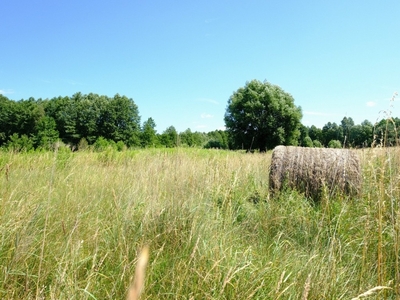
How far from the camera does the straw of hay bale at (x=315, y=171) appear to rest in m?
4.55

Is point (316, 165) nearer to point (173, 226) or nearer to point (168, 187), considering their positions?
point (168, 187)

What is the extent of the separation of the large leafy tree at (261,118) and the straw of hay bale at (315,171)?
24434mm

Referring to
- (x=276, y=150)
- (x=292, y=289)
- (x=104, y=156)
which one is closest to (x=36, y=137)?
(x=104, y=156)

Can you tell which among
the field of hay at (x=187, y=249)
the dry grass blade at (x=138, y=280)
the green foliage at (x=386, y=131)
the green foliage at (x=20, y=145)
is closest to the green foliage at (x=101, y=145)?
the green foliage at (x=20, y=145)

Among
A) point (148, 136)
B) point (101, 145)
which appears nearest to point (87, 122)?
point (148, 136)

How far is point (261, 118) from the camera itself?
2998 cm

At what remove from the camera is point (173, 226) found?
240cm

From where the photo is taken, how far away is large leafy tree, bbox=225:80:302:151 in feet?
98.0

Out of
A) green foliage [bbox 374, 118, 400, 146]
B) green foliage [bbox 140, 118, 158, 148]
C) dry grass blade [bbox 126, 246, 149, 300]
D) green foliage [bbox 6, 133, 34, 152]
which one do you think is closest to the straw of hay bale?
green foliage [bbox 374, 118, 400, 146]

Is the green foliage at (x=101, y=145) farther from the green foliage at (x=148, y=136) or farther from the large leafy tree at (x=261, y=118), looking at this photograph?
the green foliage at (x=148, y=136)

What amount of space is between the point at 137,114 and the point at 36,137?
1634 centimetres

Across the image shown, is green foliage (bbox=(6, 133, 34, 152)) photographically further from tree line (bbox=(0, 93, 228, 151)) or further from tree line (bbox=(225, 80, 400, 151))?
tree line (bbox=(225, 80, 400, 151))

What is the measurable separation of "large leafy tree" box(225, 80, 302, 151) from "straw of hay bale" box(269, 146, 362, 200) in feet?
80.2

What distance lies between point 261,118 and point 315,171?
25913mm
